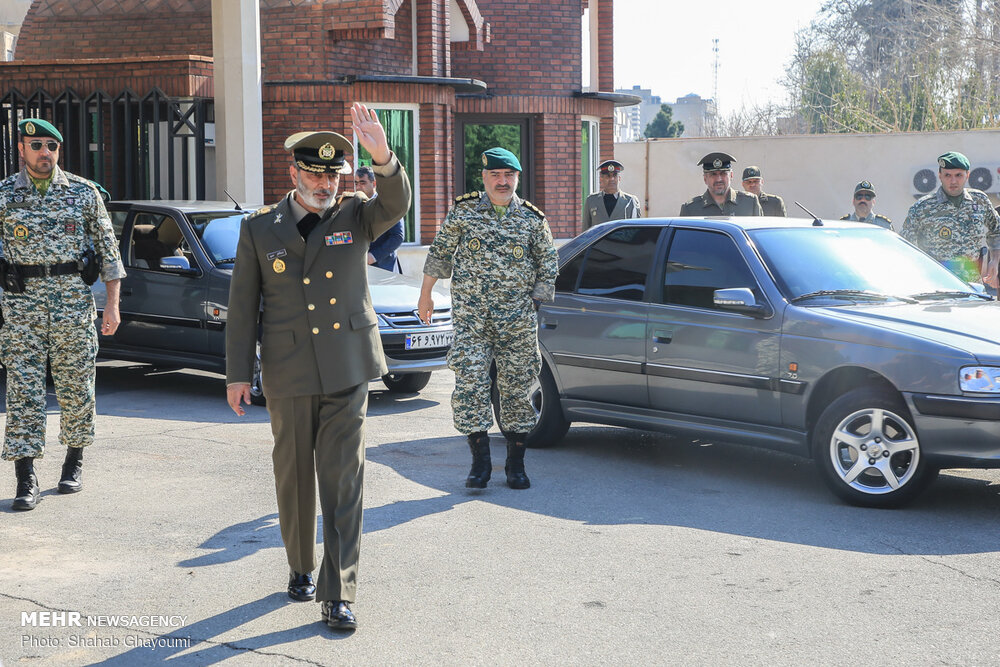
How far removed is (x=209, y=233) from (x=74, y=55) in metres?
10.6

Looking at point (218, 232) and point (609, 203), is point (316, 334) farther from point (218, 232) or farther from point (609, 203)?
point (609, 203)

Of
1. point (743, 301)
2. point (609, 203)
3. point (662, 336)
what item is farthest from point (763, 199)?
point (743, 301)

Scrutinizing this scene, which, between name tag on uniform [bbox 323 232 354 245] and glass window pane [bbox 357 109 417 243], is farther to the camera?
glass window pane [bbox 357 109 417 243]

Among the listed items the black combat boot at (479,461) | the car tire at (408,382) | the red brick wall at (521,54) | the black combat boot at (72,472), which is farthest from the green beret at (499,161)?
the red brick wall at (521,54)

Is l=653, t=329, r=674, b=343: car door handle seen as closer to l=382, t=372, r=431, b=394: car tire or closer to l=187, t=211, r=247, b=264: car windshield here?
l=382, t=372, r=431, b=394: car tire

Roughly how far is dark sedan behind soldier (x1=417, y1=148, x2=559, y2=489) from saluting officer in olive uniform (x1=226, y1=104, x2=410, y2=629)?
2.18 m

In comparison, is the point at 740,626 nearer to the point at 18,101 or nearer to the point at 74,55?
the point at 18,101

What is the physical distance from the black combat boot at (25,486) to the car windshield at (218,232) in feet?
12.8

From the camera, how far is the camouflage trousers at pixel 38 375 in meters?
6.93

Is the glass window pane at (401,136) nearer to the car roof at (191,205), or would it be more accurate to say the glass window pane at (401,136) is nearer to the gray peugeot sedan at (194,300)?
the car roof at (191,205)

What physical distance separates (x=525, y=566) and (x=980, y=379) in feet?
8.16

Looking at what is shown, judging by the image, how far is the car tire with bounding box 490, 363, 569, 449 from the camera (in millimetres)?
8375

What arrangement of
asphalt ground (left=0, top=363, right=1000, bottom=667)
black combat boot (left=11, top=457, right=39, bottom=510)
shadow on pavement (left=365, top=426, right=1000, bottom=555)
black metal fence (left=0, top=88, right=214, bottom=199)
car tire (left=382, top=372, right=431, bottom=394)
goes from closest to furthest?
asphalt ground (left=0, top=363, right=1000, bottom=667) → shadow on pavement (left=365, top=426, right=1000, bottom=555) → black combat boot (left=11, top=457, right=39, bottom=510) → car tire (left=382, top=372, right=431, bottom=394) → black metal fence (left=0, top=88, right=214, bottom=199)

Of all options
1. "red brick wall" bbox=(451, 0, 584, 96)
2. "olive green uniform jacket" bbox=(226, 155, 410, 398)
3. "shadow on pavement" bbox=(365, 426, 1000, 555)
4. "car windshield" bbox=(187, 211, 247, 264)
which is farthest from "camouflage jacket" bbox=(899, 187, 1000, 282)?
"red brick wall" bbox=(451, 0, 584, 96)
